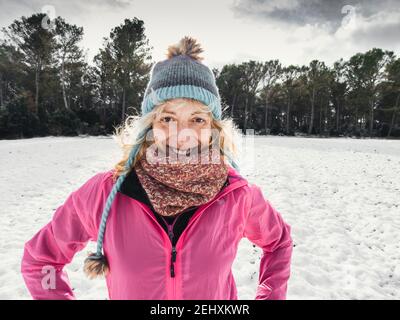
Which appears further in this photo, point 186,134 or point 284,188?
point 284,188

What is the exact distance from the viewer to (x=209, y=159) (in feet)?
5.02

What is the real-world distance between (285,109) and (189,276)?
1910 inches

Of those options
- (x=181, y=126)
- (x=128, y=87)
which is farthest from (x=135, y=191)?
(x=128, y=87)

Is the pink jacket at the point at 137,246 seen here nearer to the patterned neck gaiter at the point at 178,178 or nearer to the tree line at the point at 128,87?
the patterned neck gaiter at the point at 178,178

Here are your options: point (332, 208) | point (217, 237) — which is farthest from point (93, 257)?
point (332, 208)

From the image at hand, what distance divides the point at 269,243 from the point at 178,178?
0.64 meters

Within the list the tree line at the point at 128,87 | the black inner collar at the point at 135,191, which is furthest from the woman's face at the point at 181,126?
the tree line at the point at 128,87

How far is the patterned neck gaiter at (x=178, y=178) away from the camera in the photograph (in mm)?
1372

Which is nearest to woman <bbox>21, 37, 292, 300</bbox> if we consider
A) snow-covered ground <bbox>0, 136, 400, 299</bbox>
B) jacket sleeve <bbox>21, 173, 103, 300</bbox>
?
jacket sleeve <bbox>21, 173, 103, 300</bbox>

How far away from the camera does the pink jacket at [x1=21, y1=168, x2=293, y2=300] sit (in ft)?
4.30

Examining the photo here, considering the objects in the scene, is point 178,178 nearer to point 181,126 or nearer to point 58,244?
point 181,126

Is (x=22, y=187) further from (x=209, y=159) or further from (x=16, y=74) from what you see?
(x=16, y=74)
